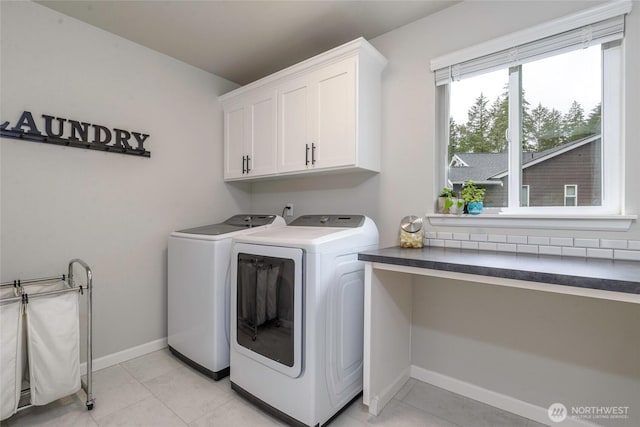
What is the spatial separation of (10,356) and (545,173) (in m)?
3.02

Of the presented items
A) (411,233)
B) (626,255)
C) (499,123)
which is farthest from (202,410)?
(499,123)

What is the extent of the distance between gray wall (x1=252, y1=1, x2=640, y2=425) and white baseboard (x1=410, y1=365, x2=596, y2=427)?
0.03m

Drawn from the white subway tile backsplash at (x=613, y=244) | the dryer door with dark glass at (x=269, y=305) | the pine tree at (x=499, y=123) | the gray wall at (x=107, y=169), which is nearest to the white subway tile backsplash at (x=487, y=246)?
the white subway tile backsplash at (x=613, y=244)

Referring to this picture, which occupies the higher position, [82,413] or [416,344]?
[416,344]

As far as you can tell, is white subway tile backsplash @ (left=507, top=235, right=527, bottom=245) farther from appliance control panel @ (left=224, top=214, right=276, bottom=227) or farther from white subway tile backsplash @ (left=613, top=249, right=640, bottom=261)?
appliance control panel @ (left=224, top=214, right=276, bottom=227)

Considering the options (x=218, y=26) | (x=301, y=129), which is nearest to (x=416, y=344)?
(x=301, y=129)

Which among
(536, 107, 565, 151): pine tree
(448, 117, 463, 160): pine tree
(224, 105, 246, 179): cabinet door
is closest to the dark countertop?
(536, 107, 565, 151): pine tree

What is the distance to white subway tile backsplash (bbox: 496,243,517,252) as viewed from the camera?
175 centimetres

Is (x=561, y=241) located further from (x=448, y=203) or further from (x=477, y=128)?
(x=477, y=128)

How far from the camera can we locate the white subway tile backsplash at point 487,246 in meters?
1.81

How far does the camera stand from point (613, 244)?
4.85ft

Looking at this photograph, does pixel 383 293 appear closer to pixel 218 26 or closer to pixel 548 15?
pixel 548 15

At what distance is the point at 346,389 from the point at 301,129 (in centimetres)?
176

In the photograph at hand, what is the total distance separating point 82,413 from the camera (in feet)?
5.68
